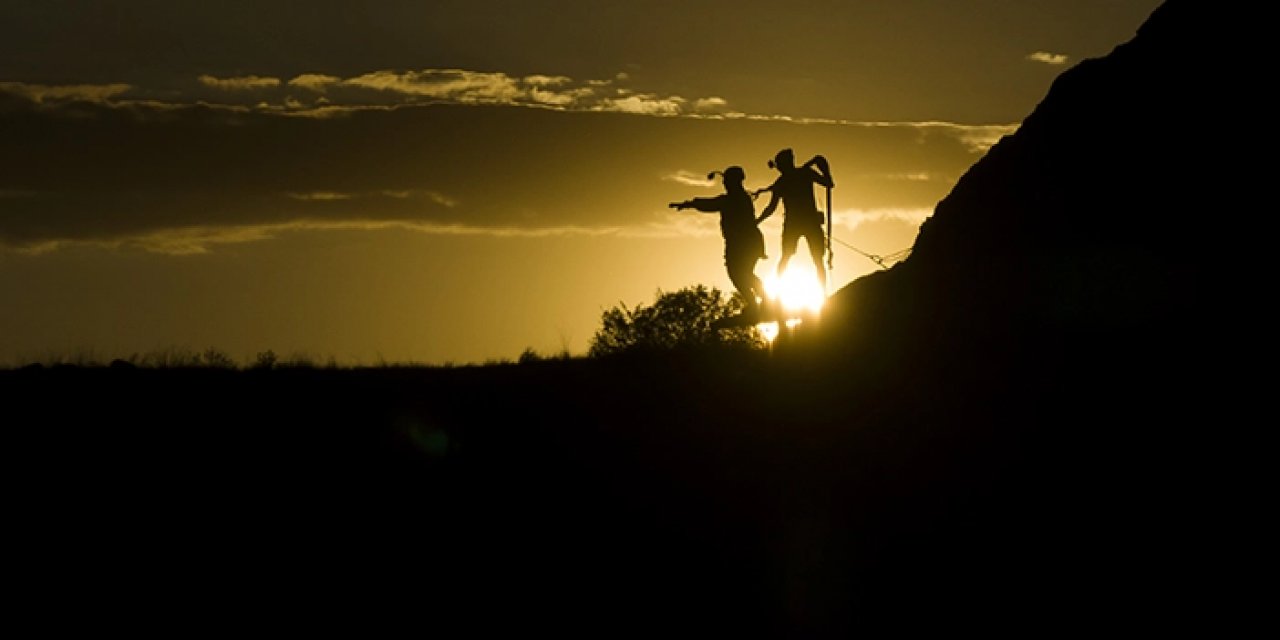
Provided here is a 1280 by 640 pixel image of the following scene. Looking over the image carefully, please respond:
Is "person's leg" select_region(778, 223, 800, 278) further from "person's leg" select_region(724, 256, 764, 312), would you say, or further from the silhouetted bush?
the silhouetted bush

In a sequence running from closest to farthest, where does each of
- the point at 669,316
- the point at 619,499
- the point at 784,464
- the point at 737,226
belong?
the point at 619,499 → the point at 784,464 → the point at 737,226 → the point at 669,316

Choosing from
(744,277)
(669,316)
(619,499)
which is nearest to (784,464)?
(619,499)

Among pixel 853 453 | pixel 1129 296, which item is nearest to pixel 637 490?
pixel 853 453

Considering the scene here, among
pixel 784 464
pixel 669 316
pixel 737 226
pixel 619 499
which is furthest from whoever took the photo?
pixel 669 316

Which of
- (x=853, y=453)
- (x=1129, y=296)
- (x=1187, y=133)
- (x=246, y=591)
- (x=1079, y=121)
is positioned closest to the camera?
(x=246, y=591)

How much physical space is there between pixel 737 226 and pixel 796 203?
4.27 feet

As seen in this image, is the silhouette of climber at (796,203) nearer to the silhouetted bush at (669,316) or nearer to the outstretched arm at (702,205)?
the outstretched arm at (702,205)

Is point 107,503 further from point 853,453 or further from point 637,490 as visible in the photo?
point 853,453

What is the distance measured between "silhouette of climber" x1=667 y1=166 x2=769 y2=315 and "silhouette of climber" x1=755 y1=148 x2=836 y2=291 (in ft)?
1.81

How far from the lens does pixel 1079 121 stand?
86.0 feet

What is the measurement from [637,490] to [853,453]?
3123 mm

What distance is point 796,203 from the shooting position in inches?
976

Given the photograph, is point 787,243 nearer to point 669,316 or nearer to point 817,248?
point 817,248

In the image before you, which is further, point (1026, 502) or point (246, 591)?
point (1026, 502)
